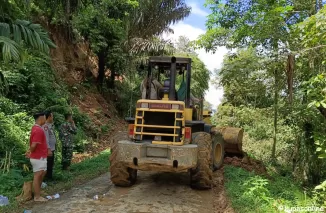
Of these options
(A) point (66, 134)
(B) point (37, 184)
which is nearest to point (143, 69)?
(A) point (66, 134)

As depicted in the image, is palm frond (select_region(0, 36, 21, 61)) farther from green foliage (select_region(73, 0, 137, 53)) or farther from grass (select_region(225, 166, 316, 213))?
green foliage (select_region(73, 0, 137, 53))

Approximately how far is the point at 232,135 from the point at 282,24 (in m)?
3.76

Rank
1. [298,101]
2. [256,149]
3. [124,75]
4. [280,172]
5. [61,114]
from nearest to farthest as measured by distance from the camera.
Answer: [298,101], [280,172], [61,114], [256,149], [124,75]

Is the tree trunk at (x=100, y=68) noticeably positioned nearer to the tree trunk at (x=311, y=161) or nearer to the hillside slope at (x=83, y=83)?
the hillside slope at (x=83, y=83)

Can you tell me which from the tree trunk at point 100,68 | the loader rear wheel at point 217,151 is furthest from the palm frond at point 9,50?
the tree trunk at point 100,68

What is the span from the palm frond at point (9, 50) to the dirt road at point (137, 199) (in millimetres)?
2791

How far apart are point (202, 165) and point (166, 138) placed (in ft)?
3.03

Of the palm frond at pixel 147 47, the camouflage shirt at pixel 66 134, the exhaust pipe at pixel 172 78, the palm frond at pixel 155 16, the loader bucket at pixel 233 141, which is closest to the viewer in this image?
the exhaust pipe at pixel 172 78

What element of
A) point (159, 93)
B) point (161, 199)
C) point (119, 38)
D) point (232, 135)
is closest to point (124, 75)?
point (119, 38)

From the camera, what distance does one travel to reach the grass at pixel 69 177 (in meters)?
5.89

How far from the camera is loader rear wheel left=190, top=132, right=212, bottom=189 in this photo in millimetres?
6875

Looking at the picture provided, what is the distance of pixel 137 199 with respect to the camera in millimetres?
6449

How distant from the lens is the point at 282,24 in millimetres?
9977

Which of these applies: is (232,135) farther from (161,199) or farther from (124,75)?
(124,75)
